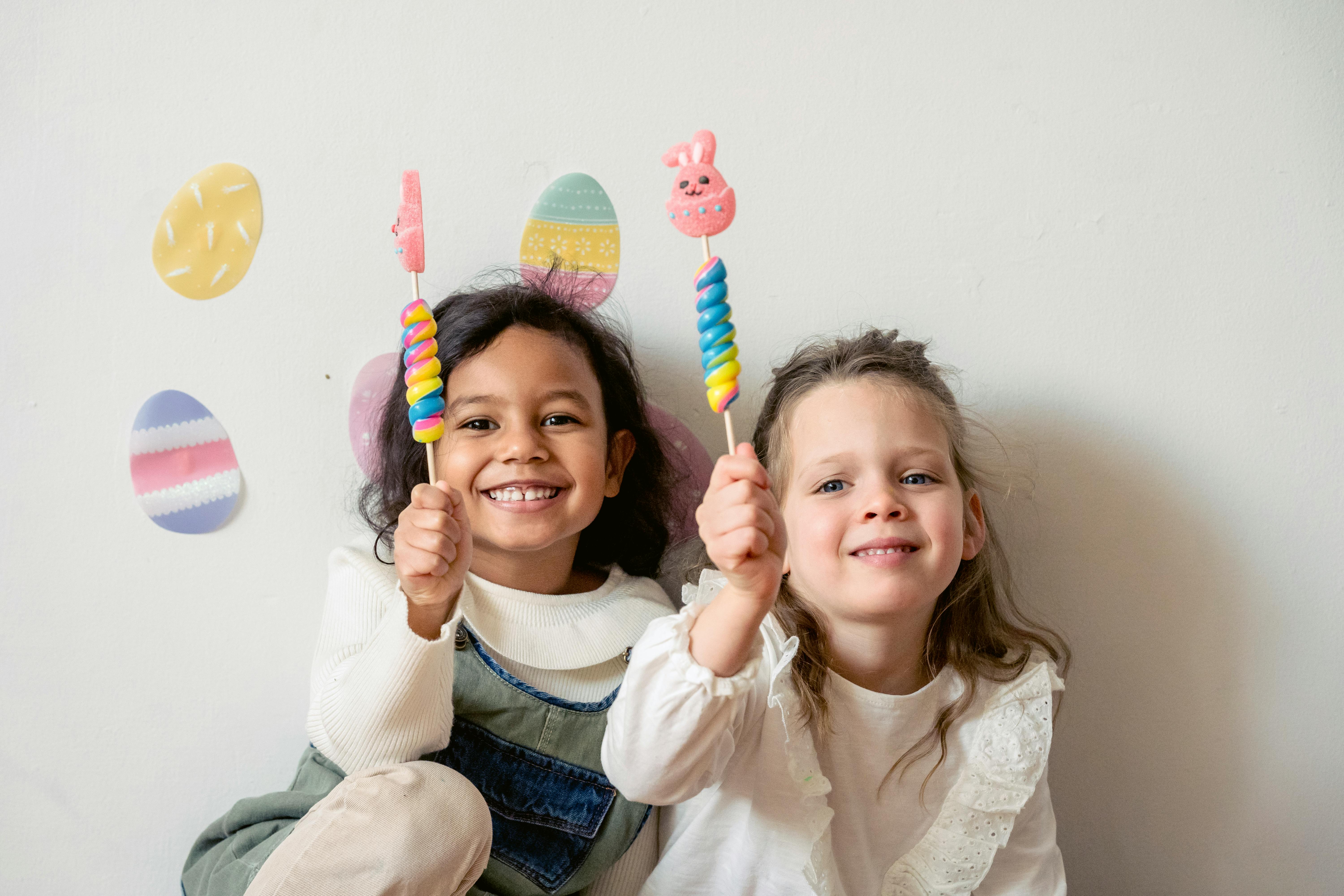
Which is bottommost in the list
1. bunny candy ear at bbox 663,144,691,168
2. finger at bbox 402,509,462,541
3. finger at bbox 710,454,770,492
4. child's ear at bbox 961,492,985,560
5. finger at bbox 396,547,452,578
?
child's ear at bbox 961,492,985,560

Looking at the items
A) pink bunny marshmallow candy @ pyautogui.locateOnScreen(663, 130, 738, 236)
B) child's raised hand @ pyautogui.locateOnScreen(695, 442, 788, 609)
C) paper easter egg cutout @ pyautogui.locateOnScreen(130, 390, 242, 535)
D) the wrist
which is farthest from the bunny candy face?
paper easter egg cutout @ pyautogui.locateOnScreen(130, 390, 242, 535)

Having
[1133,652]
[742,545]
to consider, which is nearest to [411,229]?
[742,545]

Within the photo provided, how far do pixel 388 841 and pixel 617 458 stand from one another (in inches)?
21.8

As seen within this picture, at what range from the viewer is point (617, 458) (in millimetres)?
1252

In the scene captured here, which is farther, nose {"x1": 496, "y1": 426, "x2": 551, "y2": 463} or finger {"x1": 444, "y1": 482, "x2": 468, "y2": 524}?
nose {"x1": 496, "y1": 426, "x2": 551, "y2": 463}

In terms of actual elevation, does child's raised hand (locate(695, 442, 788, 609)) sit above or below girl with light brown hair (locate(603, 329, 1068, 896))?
above

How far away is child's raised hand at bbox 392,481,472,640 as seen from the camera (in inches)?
35.9

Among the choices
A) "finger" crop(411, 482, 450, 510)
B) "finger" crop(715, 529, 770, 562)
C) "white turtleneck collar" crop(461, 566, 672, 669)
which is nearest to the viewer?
"finger" crop(715, 529, 770, 562)

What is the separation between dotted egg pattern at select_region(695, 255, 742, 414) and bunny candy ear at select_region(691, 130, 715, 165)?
0.34 feet

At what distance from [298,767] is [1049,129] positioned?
4.16 feet

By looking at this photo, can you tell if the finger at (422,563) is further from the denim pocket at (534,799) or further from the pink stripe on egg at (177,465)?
the pink stripe on egg at (177,465)

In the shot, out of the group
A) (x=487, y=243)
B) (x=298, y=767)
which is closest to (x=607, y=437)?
(x=487, y=243)

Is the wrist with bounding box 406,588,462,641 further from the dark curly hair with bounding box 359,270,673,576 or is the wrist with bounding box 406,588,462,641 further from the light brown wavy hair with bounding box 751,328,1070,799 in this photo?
the light brown wavy hair with bounding box 751,328,1070,799

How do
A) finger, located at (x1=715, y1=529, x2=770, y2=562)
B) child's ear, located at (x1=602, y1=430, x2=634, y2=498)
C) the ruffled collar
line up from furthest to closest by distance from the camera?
1. child's ear, located at (x1=602, y1=430, x2=634, y2=498)
2. the ruffled collar
3. finger, located at (x1=715, y1=529, x2=770, y2=562)
